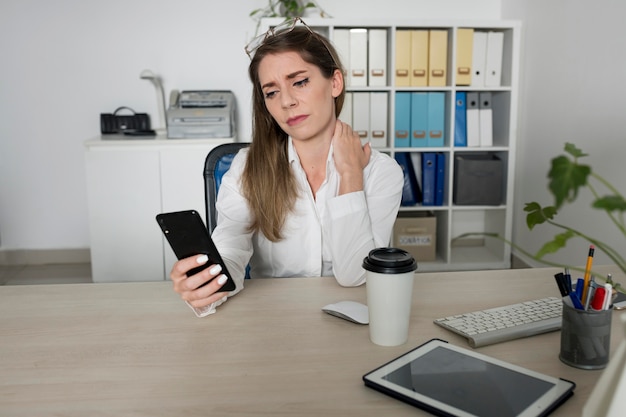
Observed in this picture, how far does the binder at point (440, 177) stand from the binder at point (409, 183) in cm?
10

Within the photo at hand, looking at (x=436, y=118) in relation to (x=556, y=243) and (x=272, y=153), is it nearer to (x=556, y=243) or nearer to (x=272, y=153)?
(x=272, y=153)

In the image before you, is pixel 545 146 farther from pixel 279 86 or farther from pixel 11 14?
pixel 11 14

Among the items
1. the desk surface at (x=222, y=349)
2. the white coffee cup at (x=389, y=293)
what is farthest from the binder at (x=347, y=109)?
the white coffee cup at (x=389, y=293)

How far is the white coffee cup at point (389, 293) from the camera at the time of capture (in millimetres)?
928

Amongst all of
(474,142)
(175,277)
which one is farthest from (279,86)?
(474,142)

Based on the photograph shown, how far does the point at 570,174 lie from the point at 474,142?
3070mm

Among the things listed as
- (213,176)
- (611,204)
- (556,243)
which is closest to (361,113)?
(213,176)

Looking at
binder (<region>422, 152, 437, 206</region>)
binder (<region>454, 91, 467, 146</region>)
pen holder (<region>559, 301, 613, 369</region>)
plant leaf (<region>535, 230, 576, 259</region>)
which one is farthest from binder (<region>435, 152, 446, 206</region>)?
plant leaf (<region>535, 230, 576, 259</region>)

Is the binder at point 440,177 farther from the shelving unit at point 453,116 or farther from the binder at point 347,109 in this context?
the binder at point 347,109

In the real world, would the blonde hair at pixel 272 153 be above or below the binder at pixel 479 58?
below

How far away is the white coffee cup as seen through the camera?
928mm

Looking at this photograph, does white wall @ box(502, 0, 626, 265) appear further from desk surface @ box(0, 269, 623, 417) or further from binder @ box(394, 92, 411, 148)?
desk surface @ box(0, 269, 623, 417)

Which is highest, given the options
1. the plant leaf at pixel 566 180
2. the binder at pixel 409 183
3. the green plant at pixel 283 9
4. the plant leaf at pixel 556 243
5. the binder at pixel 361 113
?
the green plant at pixel 283 9

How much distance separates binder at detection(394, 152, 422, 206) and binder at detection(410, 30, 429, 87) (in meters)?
0.43
